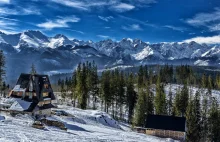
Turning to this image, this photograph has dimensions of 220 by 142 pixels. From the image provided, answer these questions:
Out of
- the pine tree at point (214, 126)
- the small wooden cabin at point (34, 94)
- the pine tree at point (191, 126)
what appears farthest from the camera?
the pine tree at point (214, 126)

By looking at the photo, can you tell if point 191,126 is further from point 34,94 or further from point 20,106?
point 20,106

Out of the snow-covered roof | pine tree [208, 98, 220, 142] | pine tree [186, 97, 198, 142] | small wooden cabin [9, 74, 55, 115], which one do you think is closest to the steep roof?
pine tree [186, 97, 198, 142]

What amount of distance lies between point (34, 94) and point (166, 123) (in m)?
33.2

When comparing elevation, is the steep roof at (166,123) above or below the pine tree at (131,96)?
below

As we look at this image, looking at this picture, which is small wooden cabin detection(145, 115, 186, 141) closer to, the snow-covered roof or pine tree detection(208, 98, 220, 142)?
pine tree detection(208, 98, 220, 142)

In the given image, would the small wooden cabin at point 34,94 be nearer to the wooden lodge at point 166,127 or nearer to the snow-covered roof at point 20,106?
the snow-covered roof at point 20,106

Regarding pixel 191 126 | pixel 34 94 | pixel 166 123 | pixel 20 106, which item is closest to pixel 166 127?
pixel 166 123

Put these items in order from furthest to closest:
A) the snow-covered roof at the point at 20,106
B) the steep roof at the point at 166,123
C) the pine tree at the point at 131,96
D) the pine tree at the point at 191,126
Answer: the pine tree at the point at 131,96 < the pine tree at the point at 191,126 < the steep roof at the point at 166,123 < the snow-covered roof at the point at 20,106

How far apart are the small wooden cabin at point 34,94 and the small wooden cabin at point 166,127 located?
83.4 ft

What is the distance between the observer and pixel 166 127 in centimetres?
7125

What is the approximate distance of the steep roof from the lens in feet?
233

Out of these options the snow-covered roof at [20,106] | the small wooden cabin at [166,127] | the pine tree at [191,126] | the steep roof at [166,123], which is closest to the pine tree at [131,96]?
the pine tree at [191,126]

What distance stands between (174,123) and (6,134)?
48.3 metres

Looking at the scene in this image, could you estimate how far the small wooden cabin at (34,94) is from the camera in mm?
65312
